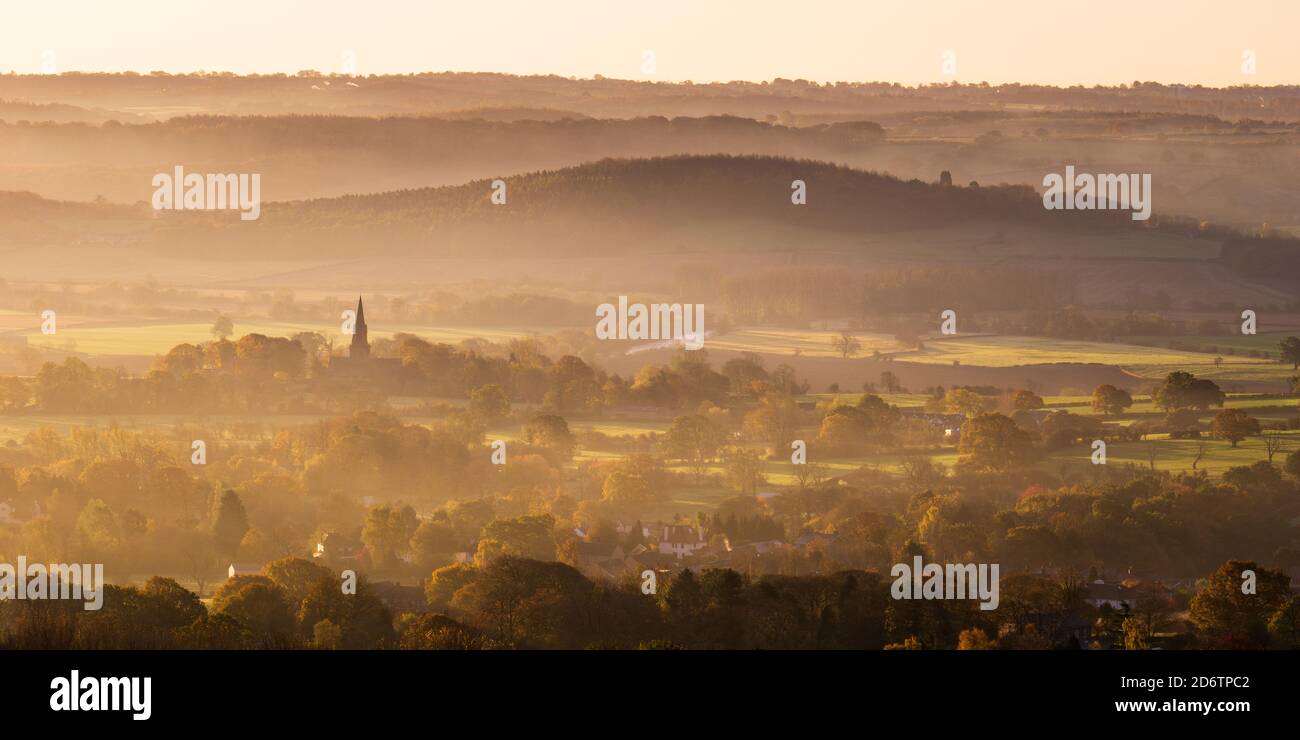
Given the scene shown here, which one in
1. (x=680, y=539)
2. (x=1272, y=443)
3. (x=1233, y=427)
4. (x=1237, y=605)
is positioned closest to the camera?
(x=1237, y=605)

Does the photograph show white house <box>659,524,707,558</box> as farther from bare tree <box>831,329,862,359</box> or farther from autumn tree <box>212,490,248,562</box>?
bare tree <box>831,329,862,359</box>

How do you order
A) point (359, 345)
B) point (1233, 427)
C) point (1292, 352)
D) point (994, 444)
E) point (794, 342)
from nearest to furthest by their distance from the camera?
1. point (994, 444)
2. point (1233, 427)
3. point (359, 345)
4. point (1292, 352)
5. point (794, 342)

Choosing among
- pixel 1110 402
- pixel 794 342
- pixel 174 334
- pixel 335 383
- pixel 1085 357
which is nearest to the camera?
pixel 1110 402

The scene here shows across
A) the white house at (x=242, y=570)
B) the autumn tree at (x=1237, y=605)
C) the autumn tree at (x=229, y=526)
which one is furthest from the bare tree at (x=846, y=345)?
the autumn tree at (x=1237, y=605)

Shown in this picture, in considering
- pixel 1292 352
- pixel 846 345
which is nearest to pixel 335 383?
pixel 846 345

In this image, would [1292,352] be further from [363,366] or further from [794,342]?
[363,366]

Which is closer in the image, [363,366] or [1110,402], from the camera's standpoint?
[1110,402]

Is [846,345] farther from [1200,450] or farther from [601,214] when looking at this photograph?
[601,214]

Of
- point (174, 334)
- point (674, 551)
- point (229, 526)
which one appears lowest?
point (674, 551)

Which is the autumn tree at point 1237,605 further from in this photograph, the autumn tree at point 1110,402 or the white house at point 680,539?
the autumn tree at point 1110,402

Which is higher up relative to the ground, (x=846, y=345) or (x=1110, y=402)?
(x=846, y=345)

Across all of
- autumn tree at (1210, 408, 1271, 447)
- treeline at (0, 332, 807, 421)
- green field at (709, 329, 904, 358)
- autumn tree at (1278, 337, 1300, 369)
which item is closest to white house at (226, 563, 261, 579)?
treeline at (0, 332, 807, 421)

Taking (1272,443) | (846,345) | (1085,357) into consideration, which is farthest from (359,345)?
(1272,443)
